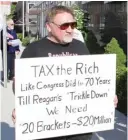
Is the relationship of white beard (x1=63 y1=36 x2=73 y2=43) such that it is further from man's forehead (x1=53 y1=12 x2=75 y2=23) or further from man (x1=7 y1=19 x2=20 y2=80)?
man (x1=7 y1=19 x2=20 y2=80)

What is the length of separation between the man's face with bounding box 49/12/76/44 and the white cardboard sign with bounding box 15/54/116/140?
0.15 m

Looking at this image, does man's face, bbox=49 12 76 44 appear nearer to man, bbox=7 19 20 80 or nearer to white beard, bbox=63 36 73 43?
white beard, bbox=63 36 73 43

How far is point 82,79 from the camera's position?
3482mm

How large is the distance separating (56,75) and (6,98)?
4892 millimetres

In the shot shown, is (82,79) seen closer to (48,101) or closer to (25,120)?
(48,101)

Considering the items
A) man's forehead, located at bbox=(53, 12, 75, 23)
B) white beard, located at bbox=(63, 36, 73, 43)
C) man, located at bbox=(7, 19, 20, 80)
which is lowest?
man, located at bbox=(7, 19, 20, 80)

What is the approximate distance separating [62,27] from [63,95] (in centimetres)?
53

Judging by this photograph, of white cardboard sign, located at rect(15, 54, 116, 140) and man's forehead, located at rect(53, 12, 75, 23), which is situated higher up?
man's forehead, located at rect(53, 12, 75, 23)

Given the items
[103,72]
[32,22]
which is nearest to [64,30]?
[103,72]

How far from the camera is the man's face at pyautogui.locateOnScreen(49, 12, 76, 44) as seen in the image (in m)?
3.30

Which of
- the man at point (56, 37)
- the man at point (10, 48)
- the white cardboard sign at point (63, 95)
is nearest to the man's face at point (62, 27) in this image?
the man at point (56, 37)

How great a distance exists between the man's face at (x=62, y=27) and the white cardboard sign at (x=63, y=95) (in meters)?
0.15

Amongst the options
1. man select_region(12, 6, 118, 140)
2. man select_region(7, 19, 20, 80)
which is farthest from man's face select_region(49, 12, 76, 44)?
man select_region(7, 19, 20, 80)

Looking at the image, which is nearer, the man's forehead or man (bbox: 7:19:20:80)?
the man's forehead
